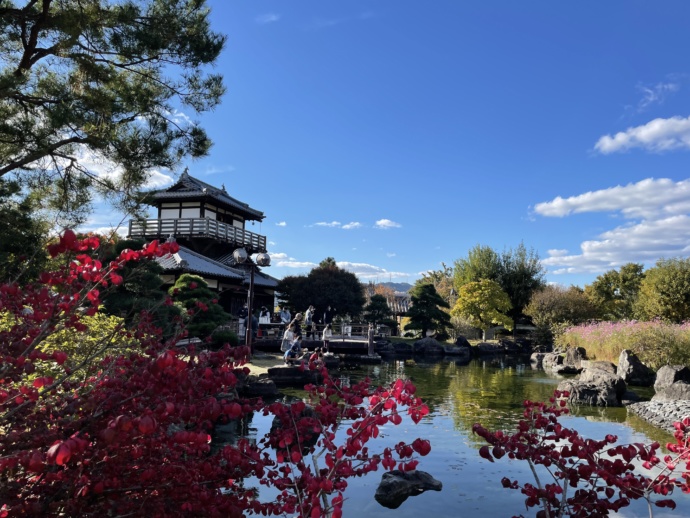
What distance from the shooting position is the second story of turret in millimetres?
26844

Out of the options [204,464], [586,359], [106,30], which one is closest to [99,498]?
[204,464]

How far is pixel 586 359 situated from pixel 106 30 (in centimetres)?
1997

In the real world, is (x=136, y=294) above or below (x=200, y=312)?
above

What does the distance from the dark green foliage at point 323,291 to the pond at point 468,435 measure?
12942mm

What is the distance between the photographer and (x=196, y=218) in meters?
27.2

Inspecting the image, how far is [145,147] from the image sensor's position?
892 cm

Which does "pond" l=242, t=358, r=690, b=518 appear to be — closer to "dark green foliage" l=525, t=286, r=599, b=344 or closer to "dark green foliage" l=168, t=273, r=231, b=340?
"dark green foliage" l=168, t=273, r=231, b=340

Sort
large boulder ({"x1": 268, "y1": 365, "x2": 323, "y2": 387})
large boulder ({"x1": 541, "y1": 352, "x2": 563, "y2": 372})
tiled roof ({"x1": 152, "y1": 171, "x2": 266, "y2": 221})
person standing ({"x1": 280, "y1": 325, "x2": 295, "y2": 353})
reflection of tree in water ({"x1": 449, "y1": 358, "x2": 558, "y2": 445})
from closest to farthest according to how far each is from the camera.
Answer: reflection of tree in water ({"x1": 449, "y1": 358, "x2": 558, "y2": 445}) → large boulder ({"x1": 268, "y1": 365, "x2": 323, "y2": 387}) → person standing ({"x1": 280, "y1": 325, "x2": 295, "y2": 353}) → large boulder ({"x1": 541, "y1": 352, "x2": 563, "y2": 372}) → tiled roof ({"x1": 152, "y1": 171, "x2": 266, "y2": 221})

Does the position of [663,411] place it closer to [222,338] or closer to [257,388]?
[257,388]

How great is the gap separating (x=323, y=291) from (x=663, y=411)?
22.5 m

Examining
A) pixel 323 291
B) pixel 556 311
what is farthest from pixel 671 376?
pixel 323 291

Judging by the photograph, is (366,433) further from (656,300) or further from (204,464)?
(656,300)

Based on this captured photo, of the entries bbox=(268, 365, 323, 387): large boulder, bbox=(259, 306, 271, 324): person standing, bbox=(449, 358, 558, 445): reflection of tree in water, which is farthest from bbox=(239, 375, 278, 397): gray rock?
bbox=(259, 306, 271, 324): person standing

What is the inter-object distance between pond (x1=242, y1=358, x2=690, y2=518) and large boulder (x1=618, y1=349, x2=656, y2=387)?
215cm
